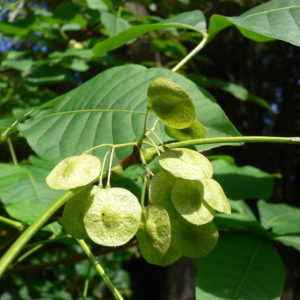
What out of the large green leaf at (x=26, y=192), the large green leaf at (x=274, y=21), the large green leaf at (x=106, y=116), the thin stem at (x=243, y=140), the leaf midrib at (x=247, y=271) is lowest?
the leaf midrib at (x=247, y=271)

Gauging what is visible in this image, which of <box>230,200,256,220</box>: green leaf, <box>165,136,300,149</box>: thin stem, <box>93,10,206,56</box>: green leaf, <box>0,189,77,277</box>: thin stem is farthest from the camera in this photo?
<box>230,200,256,220</box>: green leaf

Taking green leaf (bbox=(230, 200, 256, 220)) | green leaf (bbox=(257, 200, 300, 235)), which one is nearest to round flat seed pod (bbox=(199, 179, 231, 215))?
green leaf (bbox=(257, 200, 300, 235))

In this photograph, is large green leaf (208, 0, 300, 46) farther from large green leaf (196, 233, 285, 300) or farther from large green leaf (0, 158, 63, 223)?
large green leaf (0, 158, 63, 223)

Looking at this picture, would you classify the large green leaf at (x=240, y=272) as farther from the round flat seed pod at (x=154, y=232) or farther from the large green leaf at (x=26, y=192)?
the large green leaf at (x=26, y=192)

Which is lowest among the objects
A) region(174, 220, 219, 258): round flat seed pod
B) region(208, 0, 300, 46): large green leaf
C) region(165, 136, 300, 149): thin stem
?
region(174, 220, 219, 258): round flat seed pod

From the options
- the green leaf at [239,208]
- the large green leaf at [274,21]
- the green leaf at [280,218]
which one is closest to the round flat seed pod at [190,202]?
the large green leaf at [274,21]
